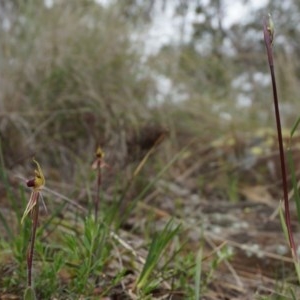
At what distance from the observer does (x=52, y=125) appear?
7.83 feet

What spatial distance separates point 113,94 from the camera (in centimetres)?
258

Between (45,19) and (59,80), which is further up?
(45,19)

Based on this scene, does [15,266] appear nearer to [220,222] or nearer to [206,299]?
[206,299]

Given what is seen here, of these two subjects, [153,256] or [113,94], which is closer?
[153,256]

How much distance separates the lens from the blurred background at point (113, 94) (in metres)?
2.17

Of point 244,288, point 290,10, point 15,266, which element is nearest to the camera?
point 15,266

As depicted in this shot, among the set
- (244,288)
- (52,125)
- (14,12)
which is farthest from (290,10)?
(244,288)

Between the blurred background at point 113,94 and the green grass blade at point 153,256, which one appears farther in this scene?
the blurred background at point 113,94

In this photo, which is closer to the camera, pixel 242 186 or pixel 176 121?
pixel 242 186

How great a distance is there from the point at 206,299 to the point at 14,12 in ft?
7.57

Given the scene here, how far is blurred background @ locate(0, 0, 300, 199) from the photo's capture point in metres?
2.17

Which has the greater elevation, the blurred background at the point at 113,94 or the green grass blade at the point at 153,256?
the blurred background at the point at 113,94

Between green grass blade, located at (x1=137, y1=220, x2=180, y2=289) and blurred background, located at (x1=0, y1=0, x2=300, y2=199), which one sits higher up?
blurred background, located at (x1=0, y1=0, x2=300, y2=199)

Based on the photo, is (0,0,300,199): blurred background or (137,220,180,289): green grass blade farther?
(0,0,300,199): blurred background
